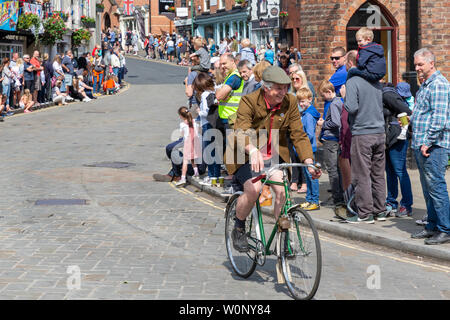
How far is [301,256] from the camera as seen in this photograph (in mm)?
6207

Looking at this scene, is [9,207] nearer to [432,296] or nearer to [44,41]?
[432,296]

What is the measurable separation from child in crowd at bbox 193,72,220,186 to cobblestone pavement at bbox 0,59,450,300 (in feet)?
1.60

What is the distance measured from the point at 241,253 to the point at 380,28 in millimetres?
8559

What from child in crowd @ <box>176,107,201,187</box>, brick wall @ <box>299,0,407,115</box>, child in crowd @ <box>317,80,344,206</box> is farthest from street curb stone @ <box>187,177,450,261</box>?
brick wall @ <box>299,0,407,115</box>

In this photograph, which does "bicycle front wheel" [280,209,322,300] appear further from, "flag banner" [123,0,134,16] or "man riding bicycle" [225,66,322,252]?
"flag banner" [123,0,134,16]

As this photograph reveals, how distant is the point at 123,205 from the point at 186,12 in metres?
59.1

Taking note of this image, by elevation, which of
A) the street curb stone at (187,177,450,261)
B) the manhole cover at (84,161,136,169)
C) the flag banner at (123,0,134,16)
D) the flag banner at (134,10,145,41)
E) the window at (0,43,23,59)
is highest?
the flag banner at (123,0,134,16)

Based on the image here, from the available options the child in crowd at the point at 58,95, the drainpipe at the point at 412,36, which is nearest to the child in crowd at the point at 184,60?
the child in crowd at the point at 58,95

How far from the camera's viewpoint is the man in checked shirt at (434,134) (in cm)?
814

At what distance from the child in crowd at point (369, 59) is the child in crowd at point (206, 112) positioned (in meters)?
3.63

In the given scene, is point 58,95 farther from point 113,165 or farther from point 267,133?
point 267,133

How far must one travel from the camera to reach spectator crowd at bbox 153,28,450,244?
325 inches

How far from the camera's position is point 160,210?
10.8 metres
